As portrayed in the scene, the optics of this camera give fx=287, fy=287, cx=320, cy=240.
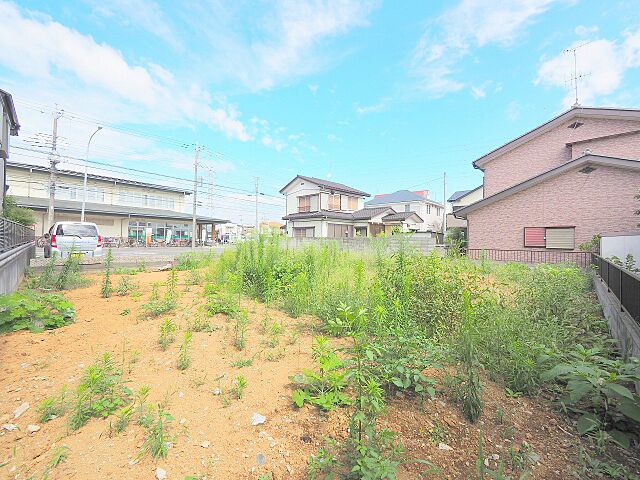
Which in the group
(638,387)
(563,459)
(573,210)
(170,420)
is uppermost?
(573,210)

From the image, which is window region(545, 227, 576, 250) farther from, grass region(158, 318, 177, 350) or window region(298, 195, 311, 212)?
window region(298, 195, 311, 212)

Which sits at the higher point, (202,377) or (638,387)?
(638,387)

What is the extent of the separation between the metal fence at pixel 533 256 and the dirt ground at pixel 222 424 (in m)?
10.1

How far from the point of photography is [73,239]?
29.1ft

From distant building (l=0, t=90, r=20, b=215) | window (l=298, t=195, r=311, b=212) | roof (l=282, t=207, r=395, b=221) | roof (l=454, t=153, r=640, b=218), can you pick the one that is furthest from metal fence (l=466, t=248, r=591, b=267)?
distant building (l=0, t=90, r=20, b=215)

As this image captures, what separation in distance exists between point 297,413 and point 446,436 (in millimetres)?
1026

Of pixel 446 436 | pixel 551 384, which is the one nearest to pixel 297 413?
pixel 446 436

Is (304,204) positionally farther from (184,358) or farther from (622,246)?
(184,358)

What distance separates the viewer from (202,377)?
250cm

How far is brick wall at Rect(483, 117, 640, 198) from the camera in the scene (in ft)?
43.9

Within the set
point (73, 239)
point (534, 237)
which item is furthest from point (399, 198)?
point (73, 239)

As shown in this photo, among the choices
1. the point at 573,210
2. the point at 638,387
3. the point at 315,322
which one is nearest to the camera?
the point at 638,387

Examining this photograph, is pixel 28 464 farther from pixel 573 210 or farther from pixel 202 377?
pixel 573 210

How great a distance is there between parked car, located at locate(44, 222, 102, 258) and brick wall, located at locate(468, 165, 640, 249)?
16.1 meters
